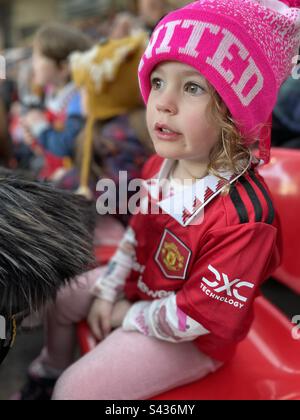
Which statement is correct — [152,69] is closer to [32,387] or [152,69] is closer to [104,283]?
[104,283]

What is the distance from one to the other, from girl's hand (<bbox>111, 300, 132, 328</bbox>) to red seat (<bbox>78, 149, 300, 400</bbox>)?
5 cm

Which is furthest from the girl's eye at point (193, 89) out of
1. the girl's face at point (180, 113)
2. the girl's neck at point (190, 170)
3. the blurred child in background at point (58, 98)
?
the blurred child in background at point (58, 98)

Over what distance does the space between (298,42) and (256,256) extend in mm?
321

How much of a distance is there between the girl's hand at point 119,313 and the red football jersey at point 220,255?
0.37 feet

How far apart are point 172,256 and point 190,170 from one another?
14cm

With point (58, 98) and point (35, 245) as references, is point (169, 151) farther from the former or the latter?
point (58, 98)

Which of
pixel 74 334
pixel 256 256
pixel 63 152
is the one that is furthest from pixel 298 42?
pixel 63 152

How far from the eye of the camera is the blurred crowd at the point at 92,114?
1267 mm

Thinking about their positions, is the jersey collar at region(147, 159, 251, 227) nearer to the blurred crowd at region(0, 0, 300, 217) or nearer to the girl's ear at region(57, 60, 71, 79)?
the blurred crowd at region(0, 0, 300, 217)

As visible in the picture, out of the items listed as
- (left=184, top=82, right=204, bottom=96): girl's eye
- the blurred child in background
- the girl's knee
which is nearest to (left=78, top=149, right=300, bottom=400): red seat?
the girl's knee

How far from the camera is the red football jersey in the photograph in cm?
65

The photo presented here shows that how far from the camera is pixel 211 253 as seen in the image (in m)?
0.67

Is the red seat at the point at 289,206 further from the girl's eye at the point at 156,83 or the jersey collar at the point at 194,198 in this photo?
the girl's eye at the point at 156,83

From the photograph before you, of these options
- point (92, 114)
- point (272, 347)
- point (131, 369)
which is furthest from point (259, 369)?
point (92, 114)
